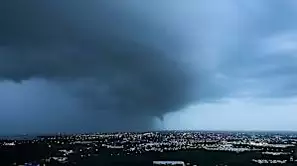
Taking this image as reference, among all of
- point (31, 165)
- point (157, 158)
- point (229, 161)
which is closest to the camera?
point (31, 165)

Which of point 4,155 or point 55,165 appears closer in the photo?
point 55,165

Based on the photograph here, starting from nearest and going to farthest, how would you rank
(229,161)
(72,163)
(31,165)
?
(31,165), (72,163), (229,161)

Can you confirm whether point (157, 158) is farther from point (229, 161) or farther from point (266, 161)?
point (266, 161)

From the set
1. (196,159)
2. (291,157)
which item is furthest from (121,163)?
(291,157)

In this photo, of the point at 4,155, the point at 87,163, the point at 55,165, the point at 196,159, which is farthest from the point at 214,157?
the point at 4,155

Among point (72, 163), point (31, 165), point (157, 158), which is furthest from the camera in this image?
point (157, 158)

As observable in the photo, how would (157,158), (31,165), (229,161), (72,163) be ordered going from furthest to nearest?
1. (157,158)
2. (229,161)
3. (72,163)
4. (31,165)

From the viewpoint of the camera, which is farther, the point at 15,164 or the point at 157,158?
the point at 157,158

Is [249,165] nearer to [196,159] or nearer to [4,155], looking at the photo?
[196,159]
